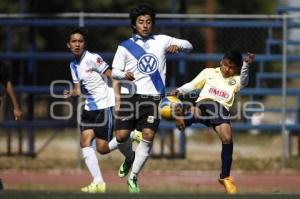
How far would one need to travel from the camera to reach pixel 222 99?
11.1m

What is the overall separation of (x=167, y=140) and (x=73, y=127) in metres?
1.85

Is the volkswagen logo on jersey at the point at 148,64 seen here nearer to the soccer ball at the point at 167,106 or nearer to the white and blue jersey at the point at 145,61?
the white and blue jersey at the point at 145,61

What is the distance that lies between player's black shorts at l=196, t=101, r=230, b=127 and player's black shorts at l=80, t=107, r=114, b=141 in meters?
1.15

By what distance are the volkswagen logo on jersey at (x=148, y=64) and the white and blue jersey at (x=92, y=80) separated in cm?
69

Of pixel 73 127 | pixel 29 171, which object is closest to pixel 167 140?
pixel 73 127

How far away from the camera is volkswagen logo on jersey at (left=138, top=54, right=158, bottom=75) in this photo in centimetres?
1094

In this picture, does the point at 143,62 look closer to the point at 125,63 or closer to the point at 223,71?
the point at 125,63

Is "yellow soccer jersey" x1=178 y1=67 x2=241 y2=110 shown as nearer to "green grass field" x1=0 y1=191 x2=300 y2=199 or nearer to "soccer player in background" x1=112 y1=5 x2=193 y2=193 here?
"soccer player in background" x1=112 y1=5 x2=193 y2=193

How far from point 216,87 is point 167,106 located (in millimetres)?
771

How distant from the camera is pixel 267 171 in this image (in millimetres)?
15461

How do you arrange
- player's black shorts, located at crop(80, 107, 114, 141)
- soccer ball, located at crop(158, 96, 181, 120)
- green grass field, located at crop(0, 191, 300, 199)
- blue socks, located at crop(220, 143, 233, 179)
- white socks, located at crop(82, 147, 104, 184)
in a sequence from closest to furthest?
green grass field, located at crop(0, 191, 300, 199)
soccer ball, located at crop(158, 96, 181, 120)
blue socks, located at crop(220, 143, 233, 179)
white socks, located at crop(82, 147, 104, 184)
player's black shorts, located at crop(80, 107, 114, 141)

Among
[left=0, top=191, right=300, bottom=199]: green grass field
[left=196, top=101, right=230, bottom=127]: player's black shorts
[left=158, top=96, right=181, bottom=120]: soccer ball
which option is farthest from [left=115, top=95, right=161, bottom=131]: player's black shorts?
[left=0, top=191, right=300, bottom=199]: green grass field

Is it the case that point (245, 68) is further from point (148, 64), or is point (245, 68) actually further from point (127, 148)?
point (127, 148)

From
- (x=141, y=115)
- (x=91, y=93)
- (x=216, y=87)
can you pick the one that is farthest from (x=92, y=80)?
(x=216, y=87)
